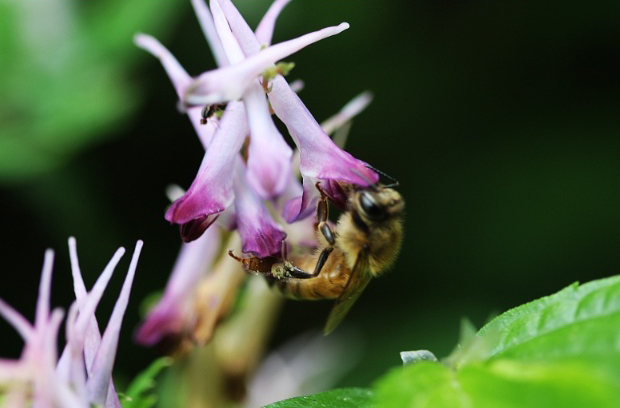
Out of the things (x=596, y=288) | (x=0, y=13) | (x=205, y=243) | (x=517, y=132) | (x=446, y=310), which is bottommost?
(x=446, y=310)

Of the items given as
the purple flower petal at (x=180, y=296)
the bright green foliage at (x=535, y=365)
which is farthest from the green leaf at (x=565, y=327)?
the purple flower petal at (x=180, y=296)

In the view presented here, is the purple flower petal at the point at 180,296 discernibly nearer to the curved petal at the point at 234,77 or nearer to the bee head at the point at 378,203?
the bee head at the point at 378,203

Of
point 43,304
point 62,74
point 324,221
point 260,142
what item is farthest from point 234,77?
point 62,74

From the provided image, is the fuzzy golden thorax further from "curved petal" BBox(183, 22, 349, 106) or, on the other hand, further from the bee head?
"curved petal" BBox(183, 22, 349, 106)

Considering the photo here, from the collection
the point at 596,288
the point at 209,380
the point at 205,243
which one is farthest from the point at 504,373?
the point at 209,380

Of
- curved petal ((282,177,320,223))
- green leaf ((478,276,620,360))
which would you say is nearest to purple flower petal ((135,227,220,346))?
curved petal ((282,177,320,223))

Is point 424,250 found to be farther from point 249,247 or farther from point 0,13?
point 249,247

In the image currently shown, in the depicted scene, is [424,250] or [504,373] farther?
[424,250]
